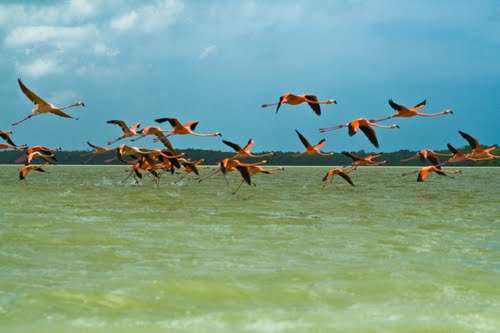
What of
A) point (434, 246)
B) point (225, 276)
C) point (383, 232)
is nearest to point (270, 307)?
point (225, 276)

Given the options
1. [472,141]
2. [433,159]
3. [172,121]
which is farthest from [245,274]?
[433,159]

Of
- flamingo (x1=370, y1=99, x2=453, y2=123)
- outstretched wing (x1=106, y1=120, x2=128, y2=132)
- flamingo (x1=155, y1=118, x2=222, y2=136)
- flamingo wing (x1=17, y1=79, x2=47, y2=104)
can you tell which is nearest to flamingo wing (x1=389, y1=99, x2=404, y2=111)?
flamingo (x1=370, y1=99, x2=453, y2=123)

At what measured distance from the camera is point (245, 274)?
9320 millimetres

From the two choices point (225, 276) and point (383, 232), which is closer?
point (225, 276)

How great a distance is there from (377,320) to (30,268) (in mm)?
4781

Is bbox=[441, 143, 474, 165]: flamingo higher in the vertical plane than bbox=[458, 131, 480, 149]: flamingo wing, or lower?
lower

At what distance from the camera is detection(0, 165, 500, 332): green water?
725cm

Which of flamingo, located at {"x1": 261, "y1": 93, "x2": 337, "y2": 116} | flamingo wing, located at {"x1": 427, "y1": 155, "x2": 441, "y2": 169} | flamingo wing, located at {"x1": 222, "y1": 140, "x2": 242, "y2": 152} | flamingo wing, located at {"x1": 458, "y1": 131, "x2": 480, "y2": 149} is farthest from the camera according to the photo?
flamingo wing, located at {"x1": 427, "y1": 155, "x2": 441, "y2": 169}

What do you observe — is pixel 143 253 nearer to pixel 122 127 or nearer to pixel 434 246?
pixel 434 246

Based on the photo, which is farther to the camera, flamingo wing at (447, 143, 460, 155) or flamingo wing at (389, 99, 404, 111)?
flamingo wing at (447, 143, 460, 155)

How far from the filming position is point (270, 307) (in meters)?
7.72

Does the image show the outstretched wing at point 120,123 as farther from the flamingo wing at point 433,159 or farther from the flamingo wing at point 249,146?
the flamingo wing at point 433,159

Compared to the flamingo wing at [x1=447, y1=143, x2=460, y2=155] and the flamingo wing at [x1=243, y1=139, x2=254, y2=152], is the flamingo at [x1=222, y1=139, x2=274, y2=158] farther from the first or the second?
the flamingo wing at [x1=447, y1=143, x2=460, y2=155]

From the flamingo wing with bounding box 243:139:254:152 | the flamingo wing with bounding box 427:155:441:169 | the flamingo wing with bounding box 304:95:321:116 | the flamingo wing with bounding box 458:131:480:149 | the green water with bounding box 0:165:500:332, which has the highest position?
the flamingo wing with bounding box 304:95:321:116
